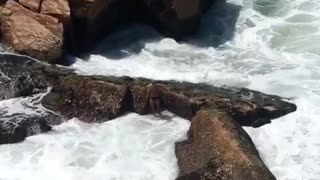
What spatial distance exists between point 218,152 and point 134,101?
223cm

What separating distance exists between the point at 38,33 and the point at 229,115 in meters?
3.96

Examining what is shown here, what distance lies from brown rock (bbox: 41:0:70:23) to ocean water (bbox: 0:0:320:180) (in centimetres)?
89

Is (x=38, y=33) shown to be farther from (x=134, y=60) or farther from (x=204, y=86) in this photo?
(x=204, y=86)

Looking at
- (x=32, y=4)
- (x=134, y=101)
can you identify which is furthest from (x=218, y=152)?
(x=32, y=4)

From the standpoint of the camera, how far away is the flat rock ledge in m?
10.2

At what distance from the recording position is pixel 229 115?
35.0 ft

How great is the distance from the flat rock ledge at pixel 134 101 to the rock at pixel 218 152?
0.07 ft

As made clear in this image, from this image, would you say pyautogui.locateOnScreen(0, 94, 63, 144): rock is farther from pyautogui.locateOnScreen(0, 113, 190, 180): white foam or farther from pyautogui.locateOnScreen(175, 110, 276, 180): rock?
pyautogui.locateOnScreen(175, 110, 276, 180): rock

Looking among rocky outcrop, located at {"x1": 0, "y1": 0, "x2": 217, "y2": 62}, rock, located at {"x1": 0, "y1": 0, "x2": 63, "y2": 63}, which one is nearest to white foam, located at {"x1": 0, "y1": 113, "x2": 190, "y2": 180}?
rock, located at {"x1": 0, "y1": 0, "x2": 63, "y2": 63}

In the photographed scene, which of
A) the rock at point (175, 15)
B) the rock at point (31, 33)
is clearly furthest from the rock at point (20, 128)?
the rock at point (175, 15)

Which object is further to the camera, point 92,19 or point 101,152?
point 92,19

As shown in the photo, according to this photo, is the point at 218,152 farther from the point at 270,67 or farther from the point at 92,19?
the point at 92,19

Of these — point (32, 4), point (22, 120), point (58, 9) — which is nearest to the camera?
point (22, 120)

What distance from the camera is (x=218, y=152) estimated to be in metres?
9.56
